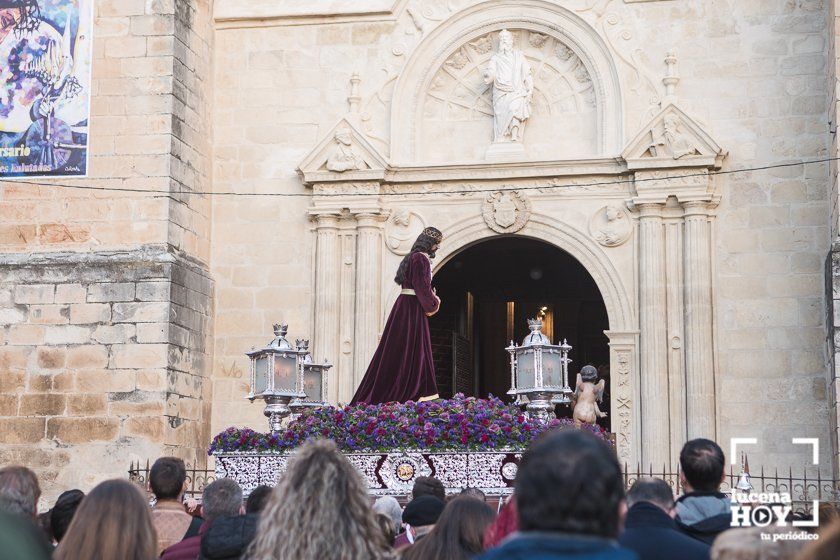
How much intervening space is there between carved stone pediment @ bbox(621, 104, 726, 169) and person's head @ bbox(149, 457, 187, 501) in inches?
391

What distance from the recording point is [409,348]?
459 inches

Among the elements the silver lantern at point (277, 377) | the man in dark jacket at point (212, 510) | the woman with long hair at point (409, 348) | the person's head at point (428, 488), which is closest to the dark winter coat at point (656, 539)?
the man in dark jacket at point (212, 510)

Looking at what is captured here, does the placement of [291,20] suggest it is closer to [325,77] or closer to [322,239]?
[325,77]

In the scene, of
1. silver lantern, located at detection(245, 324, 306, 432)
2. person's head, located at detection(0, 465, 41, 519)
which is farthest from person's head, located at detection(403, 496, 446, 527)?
silver lantern, located at detection(245, 324, 306, 432)

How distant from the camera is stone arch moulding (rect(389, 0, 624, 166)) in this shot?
15.6 meters

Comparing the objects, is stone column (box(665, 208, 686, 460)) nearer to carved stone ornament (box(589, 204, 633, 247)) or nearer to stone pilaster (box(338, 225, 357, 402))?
carved stone ornament (box(589, 204, 633, 247))

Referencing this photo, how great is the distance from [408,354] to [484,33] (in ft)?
19.7

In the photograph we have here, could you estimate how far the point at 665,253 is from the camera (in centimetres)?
1510

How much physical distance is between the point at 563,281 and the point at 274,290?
6.40 metres

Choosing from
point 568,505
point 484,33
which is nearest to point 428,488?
point 568,505

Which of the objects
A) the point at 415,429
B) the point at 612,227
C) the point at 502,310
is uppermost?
the point at 612,227

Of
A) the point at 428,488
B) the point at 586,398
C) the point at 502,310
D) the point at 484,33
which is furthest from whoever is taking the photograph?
the point at 502,310

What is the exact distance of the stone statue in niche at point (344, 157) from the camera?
15874mm

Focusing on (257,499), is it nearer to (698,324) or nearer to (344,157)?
(698,324)
